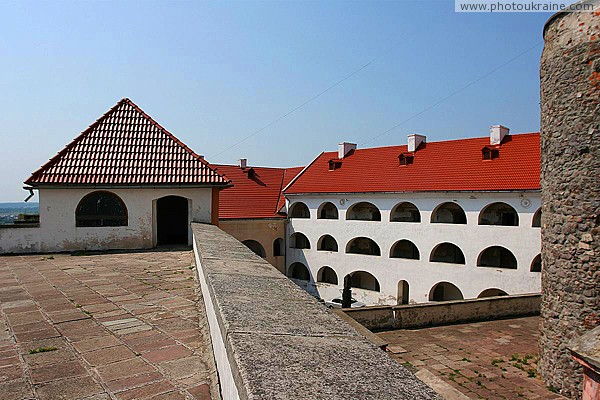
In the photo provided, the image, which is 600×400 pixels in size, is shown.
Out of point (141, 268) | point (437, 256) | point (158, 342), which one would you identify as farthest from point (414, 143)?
point (158, 342)

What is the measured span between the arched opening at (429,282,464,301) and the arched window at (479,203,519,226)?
443 centimetres

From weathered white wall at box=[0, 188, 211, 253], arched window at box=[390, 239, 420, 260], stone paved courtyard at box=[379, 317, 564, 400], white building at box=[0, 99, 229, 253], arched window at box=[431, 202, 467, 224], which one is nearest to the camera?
stone paved courtyard at box=[379, 317, 564, 400]

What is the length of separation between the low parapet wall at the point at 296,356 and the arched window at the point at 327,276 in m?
28.8

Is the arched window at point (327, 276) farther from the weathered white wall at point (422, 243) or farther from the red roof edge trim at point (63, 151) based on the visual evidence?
the red roof edge trim at point (63, 151)

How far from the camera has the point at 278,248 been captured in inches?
1281

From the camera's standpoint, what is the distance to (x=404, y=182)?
26828mm

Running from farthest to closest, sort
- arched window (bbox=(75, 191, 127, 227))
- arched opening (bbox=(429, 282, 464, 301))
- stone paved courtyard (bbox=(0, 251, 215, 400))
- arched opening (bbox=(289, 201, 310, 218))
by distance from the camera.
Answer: arched opening (bbox=(289, 201, 310, 218))
arched opening (bbox=(429, 282, 464, 301))
arched window (bbox=(75, 191, 127, 227))
stone paved courtyard (bbox=(0, 251, 215, 400))

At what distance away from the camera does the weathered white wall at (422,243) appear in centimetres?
2162

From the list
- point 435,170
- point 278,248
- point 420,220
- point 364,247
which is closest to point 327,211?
point 364,247

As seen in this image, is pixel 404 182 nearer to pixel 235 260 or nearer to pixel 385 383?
pixel 235 260

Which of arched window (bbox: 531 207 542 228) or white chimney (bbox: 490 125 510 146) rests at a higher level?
white chimney (bbox: 490 125 510 146)

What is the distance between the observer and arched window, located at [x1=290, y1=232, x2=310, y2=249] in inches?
1280

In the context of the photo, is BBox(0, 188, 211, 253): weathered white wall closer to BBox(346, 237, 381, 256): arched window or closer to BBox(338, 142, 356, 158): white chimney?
BBox(346, 237, 381, 256): arched window

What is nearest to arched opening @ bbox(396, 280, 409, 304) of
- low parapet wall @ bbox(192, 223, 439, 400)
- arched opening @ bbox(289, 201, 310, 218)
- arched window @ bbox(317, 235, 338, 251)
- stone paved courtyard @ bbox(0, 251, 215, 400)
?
arched window @ bbox(317, 235, 338, 251)
